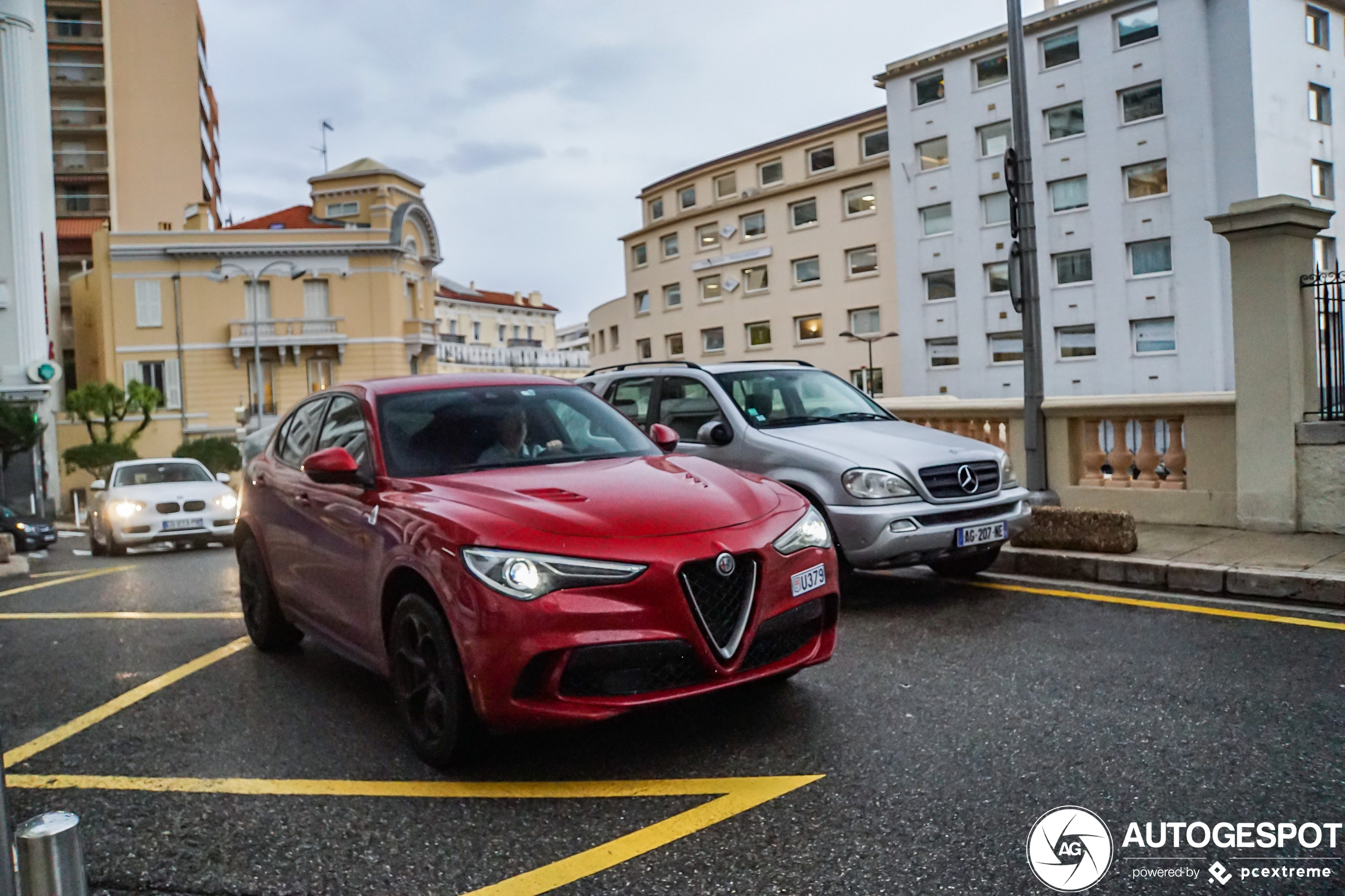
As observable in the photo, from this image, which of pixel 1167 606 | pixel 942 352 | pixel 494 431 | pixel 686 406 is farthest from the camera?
pixel 942 352

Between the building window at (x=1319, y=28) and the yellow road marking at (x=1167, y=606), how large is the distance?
42.6 metres

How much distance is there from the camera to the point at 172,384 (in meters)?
51.5

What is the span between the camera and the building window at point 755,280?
58.6 meters

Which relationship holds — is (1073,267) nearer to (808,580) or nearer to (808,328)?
(808,328)

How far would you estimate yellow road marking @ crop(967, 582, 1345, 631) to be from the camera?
6012 millimetres

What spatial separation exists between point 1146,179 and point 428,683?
4311cm

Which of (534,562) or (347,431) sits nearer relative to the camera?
(534,562)

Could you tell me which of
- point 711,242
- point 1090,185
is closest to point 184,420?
point 711,242

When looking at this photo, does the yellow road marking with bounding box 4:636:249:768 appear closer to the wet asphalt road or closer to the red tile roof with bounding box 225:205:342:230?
the wet asphalt road

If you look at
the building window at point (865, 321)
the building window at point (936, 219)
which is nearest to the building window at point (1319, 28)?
the building window at point (936, 219)

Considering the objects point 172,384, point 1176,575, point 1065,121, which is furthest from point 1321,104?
point 172,384

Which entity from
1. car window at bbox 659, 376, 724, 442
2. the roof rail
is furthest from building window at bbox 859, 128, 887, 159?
car window at bbox 659, 376, 724, 442

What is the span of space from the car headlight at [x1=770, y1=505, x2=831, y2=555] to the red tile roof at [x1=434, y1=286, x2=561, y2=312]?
86.5 metres

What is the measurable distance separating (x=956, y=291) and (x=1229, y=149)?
11.9 meters
